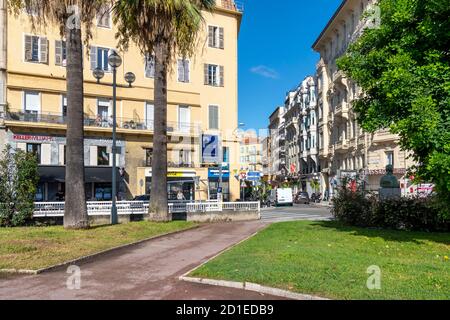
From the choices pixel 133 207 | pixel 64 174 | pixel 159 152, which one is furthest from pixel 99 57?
pixel 159 152

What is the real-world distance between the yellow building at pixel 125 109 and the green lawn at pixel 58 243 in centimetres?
1639

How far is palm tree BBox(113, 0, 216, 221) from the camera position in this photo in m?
16.7

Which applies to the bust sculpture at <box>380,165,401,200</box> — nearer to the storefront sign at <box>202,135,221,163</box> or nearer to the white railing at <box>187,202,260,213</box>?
the white railing at <box>187,202,260,213</box>

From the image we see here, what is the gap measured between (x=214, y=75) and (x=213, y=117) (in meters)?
4.01

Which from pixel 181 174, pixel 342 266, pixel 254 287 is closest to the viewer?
pixel 254 287

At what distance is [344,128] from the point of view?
4769 cm

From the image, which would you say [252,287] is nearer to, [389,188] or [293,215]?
[389,188]

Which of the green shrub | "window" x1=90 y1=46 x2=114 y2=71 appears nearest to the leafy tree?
the green shrub

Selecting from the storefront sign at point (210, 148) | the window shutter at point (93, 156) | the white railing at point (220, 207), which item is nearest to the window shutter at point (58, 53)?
the window shutter at point (93, 156)

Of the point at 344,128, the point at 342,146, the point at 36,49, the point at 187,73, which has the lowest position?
the point at 342,146

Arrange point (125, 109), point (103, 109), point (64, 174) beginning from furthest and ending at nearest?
point (125, 109)
point (103, 109)
point (64, 174)

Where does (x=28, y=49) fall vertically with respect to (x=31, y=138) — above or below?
above

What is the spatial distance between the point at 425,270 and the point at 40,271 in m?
7.39
